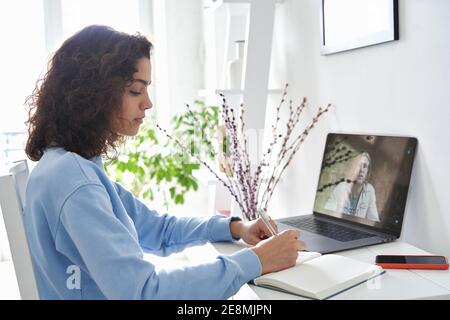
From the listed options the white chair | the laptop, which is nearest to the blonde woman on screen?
the laptop

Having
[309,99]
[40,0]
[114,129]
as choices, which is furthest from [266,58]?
[40,0]

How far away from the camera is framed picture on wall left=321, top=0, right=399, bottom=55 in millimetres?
1368

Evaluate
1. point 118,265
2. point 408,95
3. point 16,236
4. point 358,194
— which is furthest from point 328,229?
point 16,236

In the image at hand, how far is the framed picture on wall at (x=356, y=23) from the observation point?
1.37 metres

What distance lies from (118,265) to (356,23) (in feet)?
3.44

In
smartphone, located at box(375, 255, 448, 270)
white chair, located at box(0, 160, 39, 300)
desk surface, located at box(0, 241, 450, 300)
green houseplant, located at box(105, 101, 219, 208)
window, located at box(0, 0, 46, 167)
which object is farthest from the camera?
window, located at box(0, 0, 46, 167)

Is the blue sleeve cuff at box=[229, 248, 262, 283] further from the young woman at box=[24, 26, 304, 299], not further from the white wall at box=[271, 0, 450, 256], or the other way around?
the white wall at box=[271, 0, 450, 256]

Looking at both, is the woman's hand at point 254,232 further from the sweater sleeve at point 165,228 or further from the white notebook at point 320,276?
the white notebook at point 320,276

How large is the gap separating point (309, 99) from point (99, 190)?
1.13m

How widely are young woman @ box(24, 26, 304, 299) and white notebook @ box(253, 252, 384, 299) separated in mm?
29

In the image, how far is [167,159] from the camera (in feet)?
9.76

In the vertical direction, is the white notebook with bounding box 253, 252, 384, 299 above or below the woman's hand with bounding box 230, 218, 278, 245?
below

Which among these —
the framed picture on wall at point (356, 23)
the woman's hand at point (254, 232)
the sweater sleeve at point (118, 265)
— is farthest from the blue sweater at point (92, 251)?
the framed picture on wall at point (356, 23)
